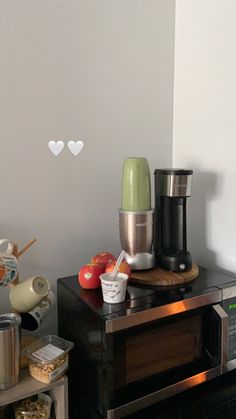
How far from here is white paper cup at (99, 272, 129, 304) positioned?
104cm

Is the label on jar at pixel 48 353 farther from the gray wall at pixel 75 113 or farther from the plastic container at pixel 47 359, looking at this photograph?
the gray wall at pixel 75 113

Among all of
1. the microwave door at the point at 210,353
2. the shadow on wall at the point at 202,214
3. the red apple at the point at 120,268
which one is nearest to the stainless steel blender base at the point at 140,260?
the red apple at the point at 120,268

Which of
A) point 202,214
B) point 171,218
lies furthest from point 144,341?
point 202,214

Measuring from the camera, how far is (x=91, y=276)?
114 cm

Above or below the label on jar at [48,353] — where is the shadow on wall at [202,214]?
above

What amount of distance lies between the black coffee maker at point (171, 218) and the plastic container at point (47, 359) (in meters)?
0.41

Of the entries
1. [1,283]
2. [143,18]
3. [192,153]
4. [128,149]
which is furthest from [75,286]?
[143,18]

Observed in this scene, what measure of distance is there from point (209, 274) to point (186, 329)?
24cm

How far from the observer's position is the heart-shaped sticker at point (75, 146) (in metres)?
1.34

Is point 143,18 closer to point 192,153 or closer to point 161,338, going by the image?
point 192,153

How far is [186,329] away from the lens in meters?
1.13

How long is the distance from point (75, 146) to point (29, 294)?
0.54 metres

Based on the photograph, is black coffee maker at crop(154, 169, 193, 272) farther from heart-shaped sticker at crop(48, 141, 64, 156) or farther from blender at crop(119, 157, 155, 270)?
heart-shaped sticker at crop(48, 141, 64, 156)

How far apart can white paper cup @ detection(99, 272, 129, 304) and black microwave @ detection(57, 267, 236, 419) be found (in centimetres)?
2
